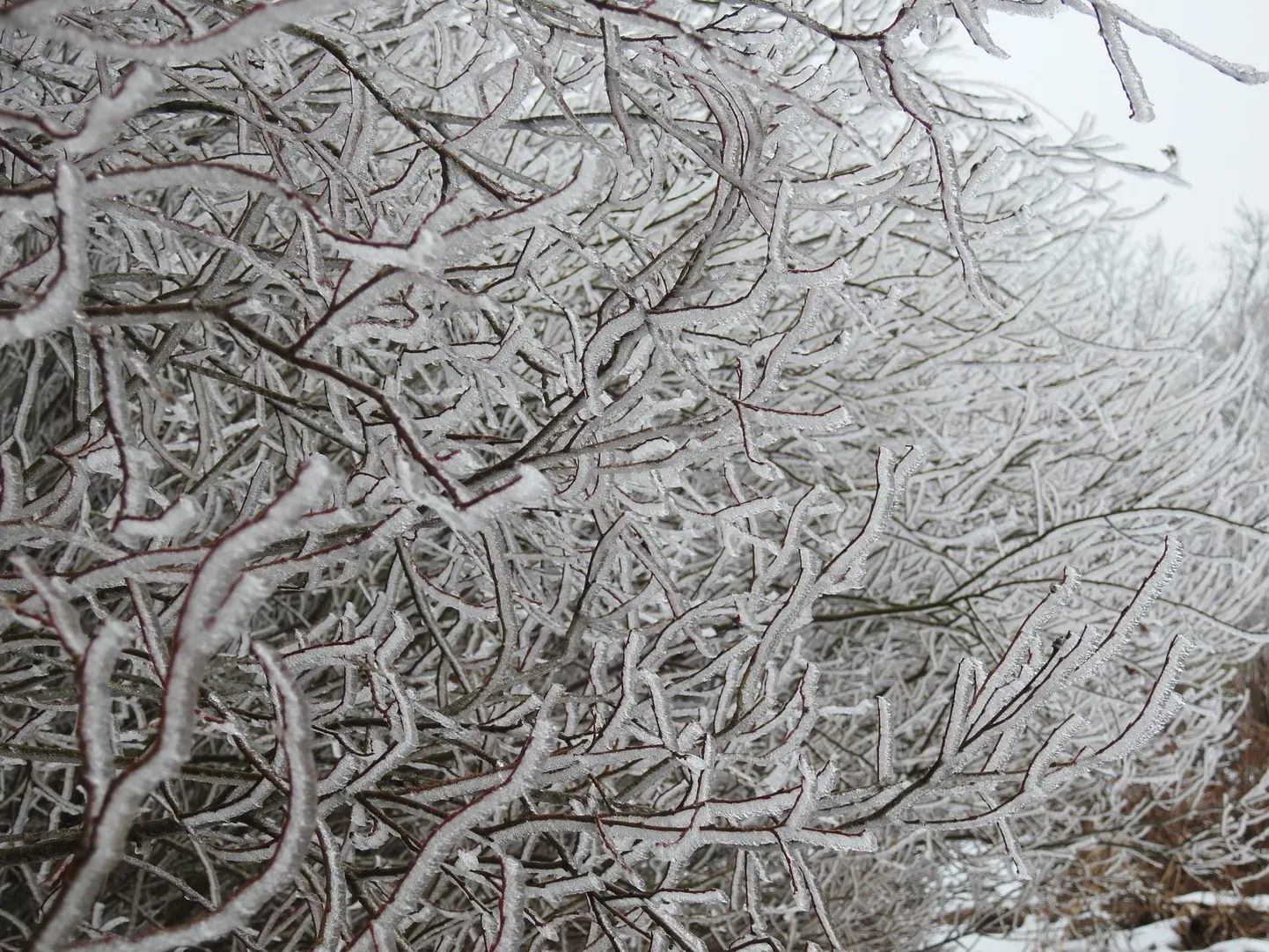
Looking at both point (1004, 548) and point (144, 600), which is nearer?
point (144, 600)

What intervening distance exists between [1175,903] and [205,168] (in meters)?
8.01

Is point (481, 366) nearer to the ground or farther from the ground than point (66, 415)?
nearer to the ground

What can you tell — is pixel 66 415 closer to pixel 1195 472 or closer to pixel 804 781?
pixel 804 781

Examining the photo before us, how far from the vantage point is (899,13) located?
A: 1.10 metres

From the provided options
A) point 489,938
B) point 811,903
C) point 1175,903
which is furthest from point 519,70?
point 1175,903

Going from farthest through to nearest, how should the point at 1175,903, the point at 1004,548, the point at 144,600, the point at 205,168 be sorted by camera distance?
the point at 1175,903 → the point at 1004,548 → the point at 144,600 → the point at 205,168

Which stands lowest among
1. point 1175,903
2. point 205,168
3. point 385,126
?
point 1175,903

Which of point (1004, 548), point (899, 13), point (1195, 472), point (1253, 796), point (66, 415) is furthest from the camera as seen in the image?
point (1253, 796)

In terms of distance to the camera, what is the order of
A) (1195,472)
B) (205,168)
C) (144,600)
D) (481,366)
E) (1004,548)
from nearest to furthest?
(205,168) → (144,600) → (481,366) → (1004,548) → (1195,472)

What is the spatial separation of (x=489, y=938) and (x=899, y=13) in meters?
1.16

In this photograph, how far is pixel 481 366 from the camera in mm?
1324

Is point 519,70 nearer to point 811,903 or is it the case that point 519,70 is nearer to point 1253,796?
point 811,903

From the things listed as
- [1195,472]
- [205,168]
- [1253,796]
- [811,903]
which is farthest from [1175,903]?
[205,168]

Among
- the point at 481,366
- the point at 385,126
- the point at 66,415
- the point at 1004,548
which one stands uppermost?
the point at 385,126
